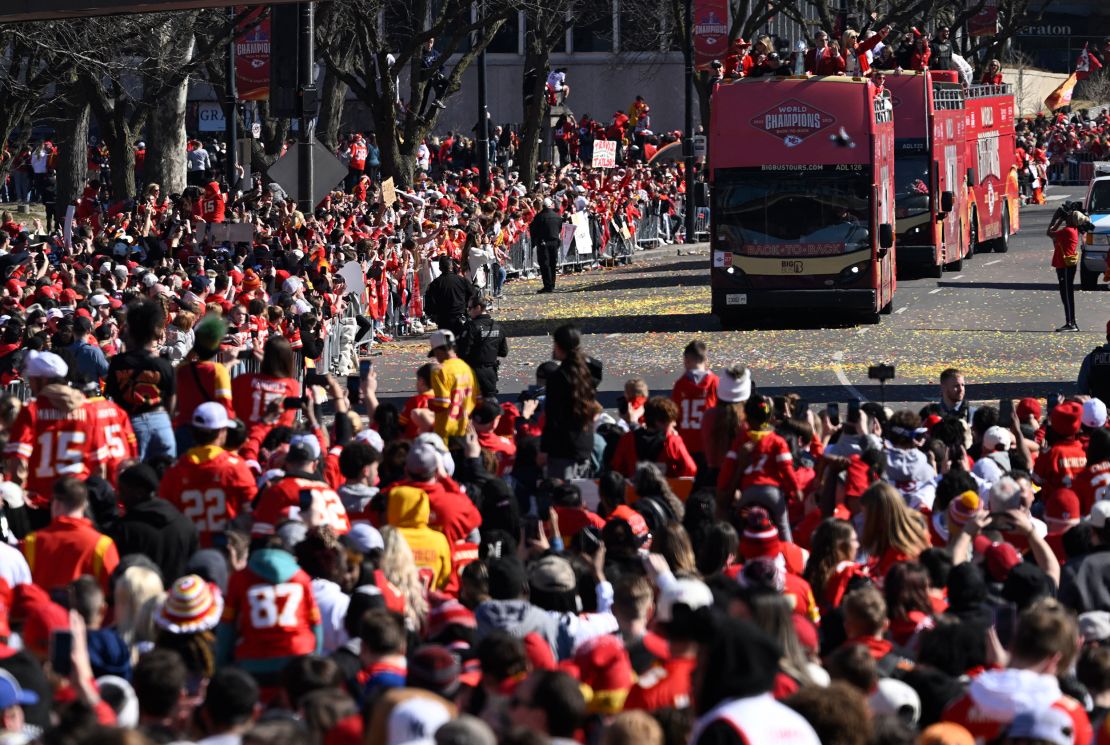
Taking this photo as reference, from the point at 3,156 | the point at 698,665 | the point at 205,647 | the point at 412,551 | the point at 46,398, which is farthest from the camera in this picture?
the point at 3,156

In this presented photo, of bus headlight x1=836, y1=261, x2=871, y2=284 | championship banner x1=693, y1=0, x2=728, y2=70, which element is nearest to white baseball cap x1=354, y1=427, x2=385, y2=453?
bus headlight x1=836, y1=261, x2=871, y2=284

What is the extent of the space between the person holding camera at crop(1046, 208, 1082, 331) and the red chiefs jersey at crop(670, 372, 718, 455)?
14.5 m

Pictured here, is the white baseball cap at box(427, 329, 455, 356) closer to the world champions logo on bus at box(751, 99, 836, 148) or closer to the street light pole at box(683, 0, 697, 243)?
the world champions logo on bus at box(751, 99, 836, 148)

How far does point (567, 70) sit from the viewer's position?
2731 inches

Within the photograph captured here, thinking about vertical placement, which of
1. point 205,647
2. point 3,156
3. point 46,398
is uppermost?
point 3,156

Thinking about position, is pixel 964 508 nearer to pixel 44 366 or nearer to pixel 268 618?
pixel 268 618

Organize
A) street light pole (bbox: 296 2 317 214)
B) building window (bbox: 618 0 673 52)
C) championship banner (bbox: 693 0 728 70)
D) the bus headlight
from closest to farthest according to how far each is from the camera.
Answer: street light pole (bbox: 296 2 317 214) → the bus headlight → championship banner (bbox: 693 0 728 70) → building window (bbox: 618 0 673 52)

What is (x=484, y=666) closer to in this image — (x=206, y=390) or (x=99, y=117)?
(x=206, y=390)

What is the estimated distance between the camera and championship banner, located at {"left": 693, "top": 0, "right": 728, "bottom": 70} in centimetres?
4620

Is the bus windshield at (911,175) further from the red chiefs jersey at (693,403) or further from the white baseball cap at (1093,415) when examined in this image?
the white baseball cap at (1093,415)

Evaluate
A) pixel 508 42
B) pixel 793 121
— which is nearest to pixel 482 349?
pixel 793 121

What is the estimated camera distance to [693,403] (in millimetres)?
13102

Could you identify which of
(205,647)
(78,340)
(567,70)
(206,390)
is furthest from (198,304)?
(567,70)

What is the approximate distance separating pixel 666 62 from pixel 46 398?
196 feet
